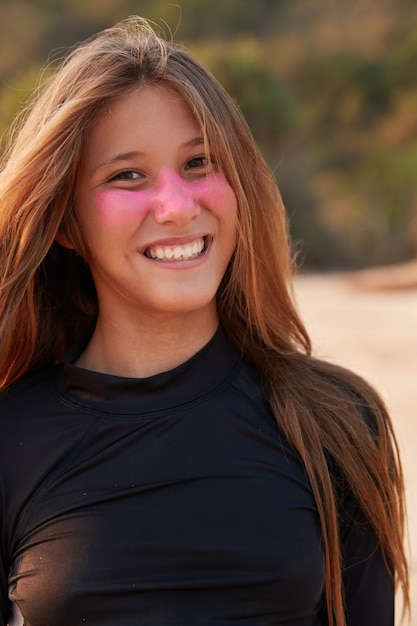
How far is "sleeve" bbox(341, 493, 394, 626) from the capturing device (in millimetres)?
1795

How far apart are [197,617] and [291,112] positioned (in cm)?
2353

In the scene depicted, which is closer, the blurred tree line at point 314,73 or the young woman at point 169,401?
the young woman at point 169,401

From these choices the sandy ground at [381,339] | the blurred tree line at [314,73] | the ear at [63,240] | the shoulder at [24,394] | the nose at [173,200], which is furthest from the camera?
the blurred tree line at [314,73]

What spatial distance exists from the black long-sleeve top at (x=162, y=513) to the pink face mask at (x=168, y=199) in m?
0.29

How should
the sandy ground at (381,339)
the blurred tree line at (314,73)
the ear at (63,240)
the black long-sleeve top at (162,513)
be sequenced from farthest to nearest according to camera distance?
the blurred tree line at (314,73), the sandy ground at (381,339), the ear at (63,240), the black long-sleeve top at (162,513)

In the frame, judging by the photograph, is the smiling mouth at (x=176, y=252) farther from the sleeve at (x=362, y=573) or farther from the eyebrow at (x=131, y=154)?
the sleeve at (x=362, y=573)

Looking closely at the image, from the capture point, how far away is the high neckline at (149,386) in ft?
5.69

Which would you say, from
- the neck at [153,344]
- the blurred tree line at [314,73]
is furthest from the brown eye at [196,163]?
the blurred tree line at [314,73]

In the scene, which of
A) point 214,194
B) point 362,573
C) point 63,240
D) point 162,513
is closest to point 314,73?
point 63,240

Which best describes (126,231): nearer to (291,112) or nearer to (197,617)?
(197,617)

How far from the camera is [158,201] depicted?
5.67ft

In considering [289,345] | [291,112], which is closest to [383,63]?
[291,112]

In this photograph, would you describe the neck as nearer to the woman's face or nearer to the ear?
the woman's face

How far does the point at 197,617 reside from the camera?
1.56 meters
